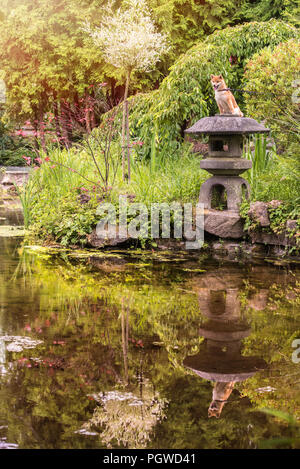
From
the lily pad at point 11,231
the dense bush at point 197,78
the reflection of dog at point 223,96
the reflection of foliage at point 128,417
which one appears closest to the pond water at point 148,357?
the reflection of foliage at point 128,417

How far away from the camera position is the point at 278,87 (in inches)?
303

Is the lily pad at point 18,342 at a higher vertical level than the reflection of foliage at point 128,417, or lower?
higher

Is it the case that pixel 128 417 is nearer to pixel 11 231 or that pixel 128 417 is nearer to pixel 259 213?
pixel 259 213

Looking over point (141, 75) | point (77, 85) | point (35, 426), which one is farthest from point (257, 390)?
point (77, 85)

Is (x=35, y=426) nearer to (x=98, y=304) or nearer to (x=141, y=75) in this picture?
(x=98, y=304)

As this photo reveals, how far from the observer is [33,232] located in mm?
8680

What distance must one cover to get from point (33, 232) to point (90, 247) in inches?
52.6

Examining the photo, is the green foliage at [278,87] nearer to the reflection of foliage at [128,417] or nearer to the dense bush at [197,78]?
the dense bush at [197,78]

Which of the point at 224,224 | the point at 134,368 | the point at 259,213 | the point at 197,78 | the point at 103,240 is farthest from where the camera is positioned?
the point at 197,78

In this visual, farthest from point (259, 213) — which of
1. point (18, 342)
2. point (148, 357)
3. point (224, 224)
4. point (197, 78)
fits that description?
point (197, 78)

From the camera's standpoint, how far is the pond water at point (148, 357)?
2.88m

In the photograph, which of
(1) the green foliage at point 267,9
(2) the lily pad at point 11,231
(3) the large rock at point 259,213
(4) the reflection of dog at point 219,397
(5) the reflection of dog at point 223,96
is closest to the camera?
(4) the reflection of dog at point 219,397

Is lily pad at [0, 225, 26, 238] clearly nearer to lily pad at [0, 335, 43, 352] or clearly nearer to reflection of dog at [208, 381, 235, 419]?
lily pad at [0, 335, 43, 352]

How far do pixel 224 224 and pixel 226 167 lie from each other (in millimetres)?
770
